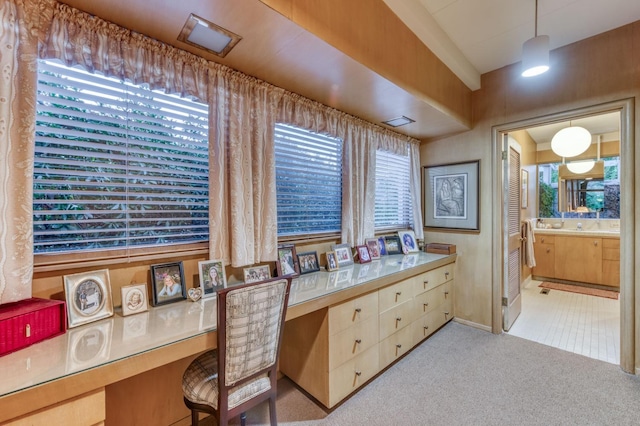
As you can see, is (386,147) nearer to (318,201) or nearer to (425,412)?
(318,201)

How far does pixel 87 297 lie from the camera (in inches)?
49.7

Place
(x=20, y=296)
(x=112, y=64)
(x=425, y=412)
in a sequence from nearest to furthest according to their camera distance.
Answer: (x=20, y=296)
(x=112, y=64)
(x=425, y=412)

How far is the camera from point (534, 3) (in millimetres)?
1957

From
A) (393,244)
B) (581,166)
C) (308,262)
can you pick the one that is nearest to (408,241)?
(393,244)

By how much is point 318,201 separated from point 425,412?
1.71 m

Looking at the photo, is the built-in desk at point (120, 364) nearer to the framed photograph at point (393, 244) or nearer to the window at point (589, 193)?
the framed photograph at point (393, 244)

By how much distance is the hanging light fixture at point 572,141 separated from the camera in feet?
11.6

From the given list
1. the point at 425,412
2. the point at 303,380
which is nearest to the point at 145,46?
the point at 303,380

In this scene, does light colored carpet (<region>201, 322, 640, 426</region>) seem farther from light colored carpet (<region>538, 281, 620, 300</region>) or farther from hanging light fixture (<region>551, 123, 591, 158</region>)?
hanging light fixture (<region>551, 123, 591, 158</region>)

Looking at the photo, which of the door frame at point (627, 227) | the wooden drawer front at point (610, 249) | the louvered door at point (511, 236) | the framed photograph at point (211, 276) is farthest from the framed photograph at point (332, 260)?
the wooden drawer front at point (610, 249)

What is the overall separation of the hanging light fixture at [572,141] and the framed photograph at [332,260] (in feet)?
11.8

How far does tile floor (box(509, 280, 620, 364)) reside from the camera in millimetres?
2631

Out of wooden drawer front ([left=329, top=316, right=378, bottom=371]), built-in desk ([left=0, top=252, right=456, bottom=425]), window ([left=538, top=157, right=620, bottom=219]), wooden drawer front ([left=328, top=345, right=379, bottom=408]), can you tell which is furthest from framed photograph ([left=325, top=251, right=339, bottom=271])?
window ([left=538, top=157, right=620, bottom=219])

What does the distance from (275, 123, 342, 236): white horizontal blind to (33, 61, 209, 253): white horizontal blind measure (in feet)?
2.02
